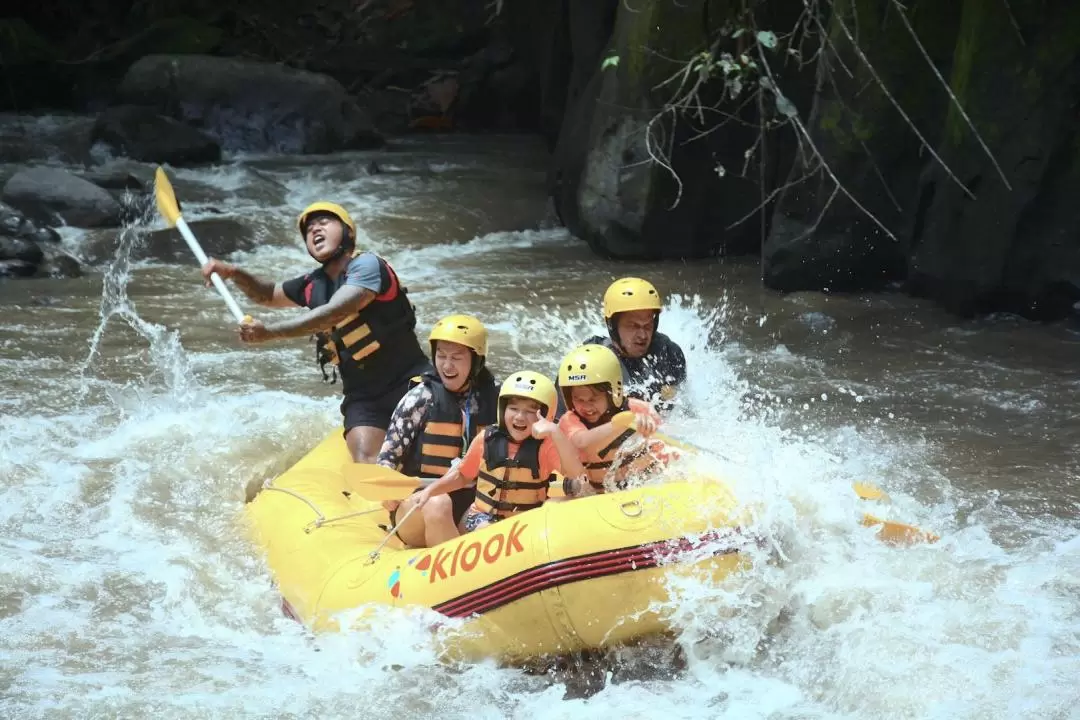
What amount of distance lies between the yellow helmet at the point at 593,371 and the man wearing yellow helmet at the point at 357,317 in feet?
3.51

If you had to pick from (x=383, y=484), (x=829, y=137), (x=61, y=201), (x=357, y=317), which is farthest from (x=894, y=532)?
(x=61, y=201)

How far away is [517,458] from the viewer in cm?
444

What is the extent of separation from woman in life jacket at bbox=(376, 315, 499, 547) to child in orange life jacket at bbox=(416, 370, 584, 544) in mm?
277

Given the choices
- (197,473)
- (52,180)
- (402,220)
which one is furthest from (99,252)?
(197,473)

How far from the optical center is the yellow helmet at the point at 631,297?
540cm

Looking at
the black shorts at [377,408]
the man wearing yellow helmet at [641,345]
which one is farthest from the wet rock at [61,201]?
the man wearing yellow helmet at [641,345]

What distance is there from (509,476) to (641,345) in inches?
49.0

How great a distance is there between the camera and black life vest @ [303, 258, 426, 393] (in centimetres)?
532

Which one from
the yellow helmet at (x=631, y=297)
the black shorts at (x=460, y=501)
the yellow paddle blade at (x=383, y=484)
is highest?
the yellow helmet at (x=631, y=297)

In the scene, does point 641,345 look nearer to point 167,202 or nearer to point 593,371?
point 593,371

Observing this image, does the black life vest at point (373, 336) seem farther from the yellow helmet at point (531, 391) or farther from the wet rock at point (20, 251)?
the wet rock at point (20, 251)

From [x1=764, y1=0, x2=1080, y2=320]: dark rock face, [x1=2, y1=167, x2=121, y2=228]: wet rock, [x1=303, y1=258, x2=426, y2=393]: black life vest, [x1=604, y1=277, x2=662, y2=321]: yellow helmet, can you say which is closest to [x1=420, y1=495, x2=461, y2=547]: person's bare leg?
[x1=303, y1=258, x2=426, y2=393]: black life vest

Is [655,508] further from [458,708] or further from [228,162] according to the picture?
[228,162]

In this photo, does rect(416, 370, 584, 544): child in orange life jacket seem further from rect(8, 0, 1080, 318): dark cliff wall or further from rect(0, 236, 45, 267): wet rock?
rect(0, 236, 45, 267): wet rock
